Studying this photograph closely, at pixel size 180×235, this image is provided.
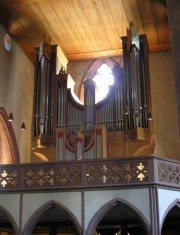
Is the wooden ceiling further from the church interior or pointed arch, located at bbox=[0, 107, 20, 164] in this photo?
pointed arch, located at bbox=[0, 107, 20, 164]

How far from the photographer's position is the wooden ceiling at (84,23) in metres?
14.5

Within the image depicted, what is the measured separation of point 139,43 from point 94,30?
5.96 feet

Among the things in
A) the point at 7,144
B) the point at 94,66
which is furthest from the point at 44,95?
the point at 94,66

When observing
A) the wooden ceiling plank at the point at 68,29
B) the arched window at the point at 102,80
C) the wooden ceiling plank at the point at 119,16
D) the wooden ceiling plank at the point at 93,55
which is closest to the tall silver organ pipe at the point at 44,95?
the wooden ceiling plank at the point at 68,29

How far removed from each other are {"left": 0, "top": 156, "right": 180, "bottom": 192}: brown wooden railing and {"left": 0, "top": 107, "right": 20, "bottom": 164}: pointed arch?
11.0ft

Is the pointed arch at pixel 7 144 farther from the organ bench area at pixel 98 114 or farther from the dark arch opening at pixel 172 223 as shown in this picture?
the dark arch opening at pixel 172 223

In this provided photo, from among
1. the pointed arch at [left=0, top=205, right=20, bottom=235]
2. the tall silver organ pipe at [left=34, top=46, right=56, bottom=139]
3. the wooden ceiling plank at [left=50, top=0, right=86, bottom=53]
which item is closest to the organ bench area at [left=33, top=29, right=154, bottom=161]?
the tall silver organ pipe at [left=34, top=46, right=56, bottom=139]

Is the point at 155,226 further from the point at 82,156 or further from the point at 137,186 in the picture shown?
the point at 82,156

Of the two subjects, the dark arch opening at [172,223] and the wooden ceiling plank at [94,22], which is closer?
the dark arch opening at [172,223]

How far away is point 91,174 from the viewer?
1156 centimetres

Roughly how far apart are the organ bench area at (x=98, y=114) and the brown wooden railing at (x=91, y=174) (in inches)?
75.1

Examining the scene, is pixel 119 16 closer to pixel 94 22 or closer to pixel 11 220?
pixel 94 22

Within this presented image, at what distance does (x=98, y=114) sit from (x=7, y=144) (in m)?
3.56

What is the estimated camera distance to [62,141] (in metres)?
14.2
